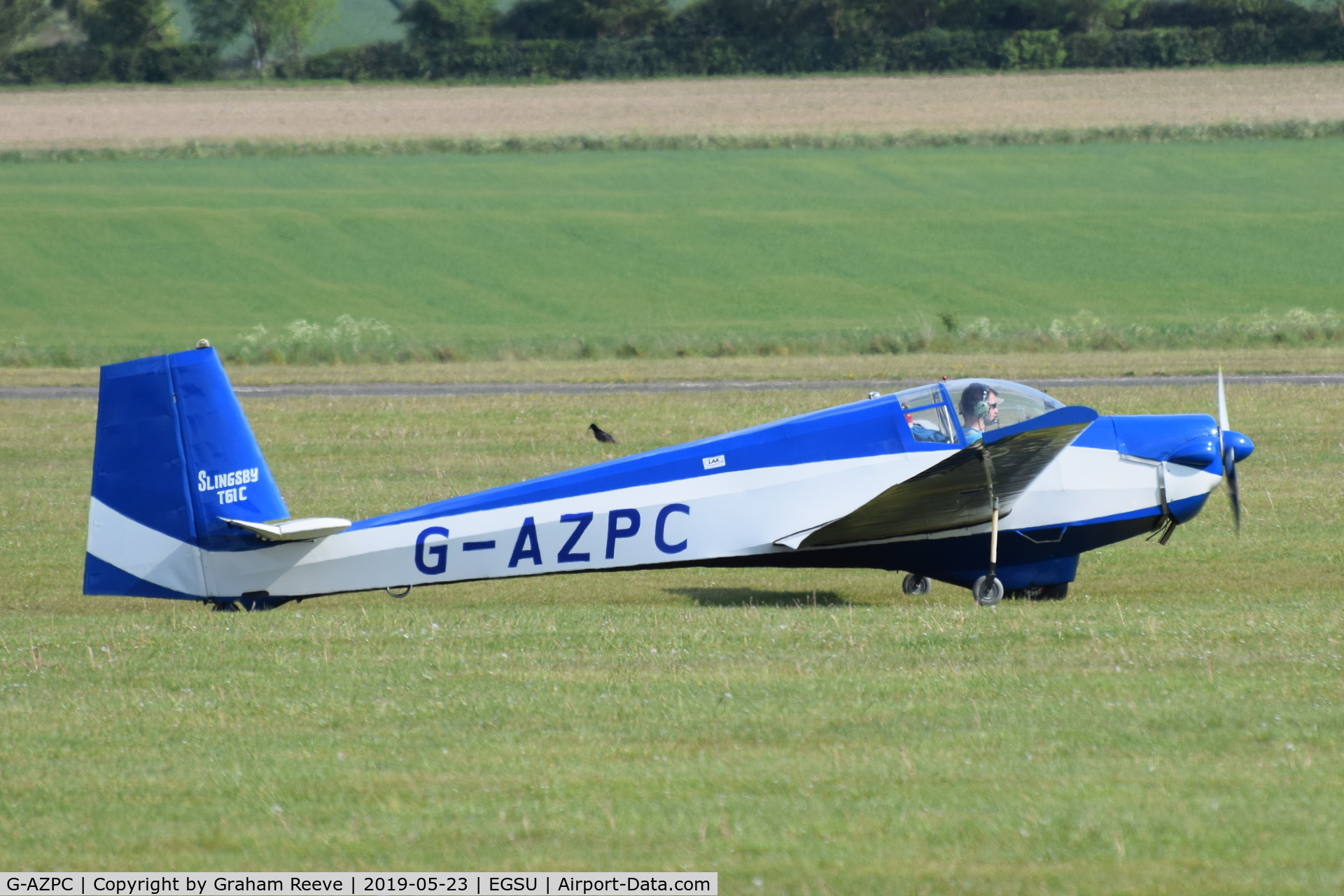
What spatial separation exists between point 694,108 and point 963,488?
222ft

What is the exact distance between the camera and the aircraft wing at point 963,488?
10602 millimetres

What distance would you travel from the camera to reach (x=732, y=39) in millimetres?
85000

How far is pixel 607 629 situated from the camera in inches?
400

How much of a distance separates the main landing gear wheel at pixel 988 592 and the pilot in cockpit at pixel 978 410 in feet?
3.75

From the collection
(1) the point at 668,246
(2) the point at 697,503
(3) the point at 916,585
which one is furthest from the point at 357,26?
(2) the point at 697,503

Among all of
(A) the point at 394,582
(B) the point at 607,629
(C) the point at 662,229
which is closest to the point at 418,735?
(B) the point at 607,629

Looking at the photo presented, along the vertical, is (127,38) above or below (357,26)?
below

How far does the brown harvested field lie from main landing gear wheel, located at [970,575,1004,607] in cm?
5992

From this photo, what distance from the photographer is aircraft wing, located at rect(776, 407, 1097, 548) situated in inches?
417

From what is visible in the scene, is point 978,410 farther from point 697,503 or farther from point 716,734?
point 716,734

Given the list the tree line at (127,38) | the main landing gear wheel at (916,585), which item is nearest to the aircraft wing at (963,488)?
the main landing gear wheel at (916,585)

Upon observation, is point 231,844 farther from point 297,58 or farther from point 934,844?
point 297,58

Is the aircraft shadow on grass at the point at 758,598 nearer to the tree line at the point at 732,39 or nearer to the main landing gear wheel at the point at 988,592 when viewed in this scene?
the main landing gear wheel at the point at 988,592

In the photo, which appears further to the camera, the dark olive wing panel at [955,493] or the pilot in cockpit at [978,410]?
the pilot in cockpit at [978,410]
